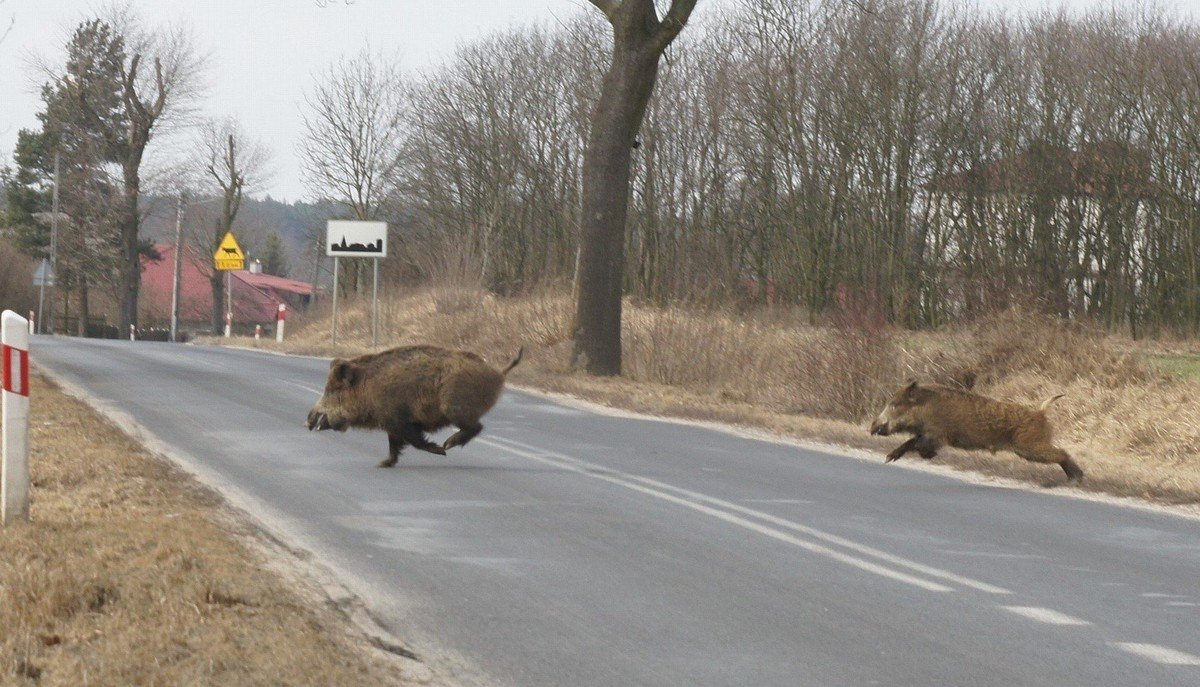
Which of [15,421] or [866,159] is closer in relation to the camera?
[15,421]

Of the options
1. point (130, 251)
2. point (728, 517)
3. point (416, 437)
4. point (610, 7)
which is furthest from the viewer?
point (130, 251)

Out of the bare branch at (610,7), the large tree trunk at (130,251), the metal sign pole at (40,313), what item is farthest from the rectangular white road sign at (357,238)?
the metal sign pole at (40,313)

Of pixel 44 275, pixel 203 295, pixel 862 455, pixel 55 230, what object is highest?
pixel 55 230

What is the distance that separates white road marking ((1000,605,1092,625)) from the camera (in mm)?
6820

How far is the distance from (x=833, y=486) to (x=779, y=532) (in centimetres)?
264

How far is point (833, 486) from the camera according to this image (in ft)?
39.1

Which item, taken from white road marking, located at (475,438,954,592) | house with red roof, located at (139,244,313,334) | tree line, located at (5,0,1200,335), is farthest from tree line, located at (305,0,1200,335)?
house with red roof, located at (139,244,313,334)

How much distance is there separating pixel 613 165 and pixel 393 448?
13.1m

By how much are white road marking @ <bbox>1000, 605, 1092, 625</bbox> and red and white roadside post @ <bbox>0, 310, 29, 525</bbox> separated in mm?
5479

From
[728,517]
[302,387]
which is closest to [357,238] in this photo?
[302,387]

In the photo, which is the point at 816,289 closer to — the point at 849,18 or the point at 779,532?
the point at 849,18

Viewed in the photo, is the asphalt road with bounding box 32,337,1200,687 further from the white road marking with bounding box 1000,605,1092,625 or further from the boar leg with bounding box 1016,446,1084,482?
the boar leg with bounding box 1016,446,1084,482

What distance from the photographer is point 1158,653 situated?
6.21 metres

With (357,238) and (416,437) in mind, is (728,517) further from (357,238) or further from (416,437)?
(357,238)
